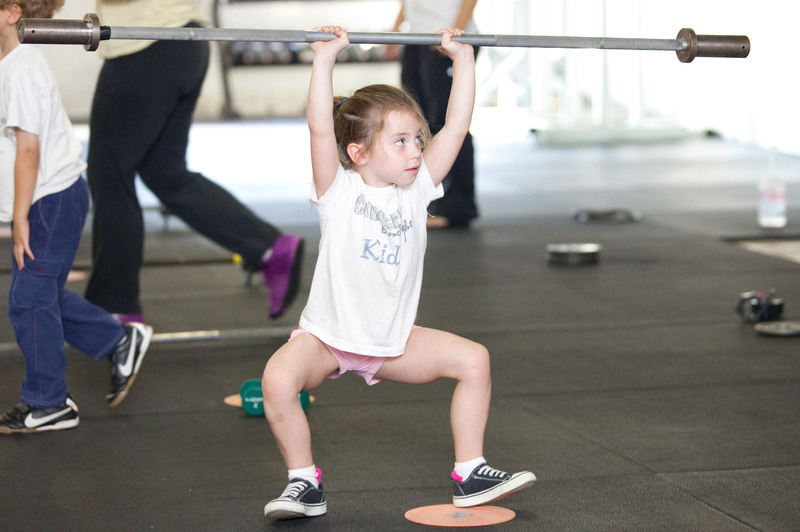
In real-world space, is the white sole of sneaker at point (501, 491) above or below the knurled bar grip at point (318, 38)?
below

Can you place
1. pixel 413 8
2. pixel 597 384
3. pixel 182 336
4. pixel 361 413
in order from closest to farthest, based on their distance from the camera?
pixel 361 413, pixel 597 384, pixel 182 336, pixel 413 8

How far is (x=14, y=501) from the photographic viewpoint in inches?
79.4

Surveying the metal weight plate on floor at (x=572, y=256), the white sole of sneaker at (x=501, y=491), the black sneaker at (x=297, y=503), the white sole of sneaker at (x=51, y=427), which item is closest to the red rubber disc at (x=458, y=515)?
the white sole of sneaker at (x=501, y=491)

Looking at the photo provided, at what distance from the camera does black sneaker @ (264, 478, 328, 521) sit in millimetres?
1856

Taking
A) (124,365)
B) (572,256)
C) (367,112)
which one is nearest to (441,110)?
(572,256)

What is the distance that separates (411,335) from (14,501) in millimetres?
834

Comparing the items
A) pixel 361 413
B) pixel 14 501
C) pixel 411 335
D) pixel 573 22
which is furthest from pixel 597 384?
pixel 573 22

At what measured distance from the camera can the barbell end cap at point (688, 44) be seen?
1985 millimetres

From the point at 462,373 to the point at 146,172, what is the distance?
63.4 inches

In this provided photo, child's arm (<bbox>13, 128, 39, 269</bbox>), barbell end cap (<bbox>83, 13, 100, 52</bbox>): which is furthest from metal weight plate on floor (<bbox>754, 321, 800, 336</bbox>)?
barbell end cap (<bbox>83, 13, 100, 52</bbox>)

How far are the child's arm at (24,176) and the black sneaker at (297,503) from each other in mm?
936

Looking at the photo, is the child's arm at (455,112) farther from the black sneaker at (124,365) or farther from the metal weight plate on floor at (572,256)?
the metal weight plate on floor at (572,256)

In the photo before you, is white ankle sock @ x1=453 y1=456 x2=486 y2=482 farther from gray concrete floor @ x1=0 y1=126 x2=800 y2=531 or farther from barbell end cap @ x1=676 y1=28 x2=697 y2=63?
barbell end cap @ x1=676 y1=28 x2=697 y2=63

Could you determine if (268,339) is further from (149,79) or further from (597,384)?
(597,384)
